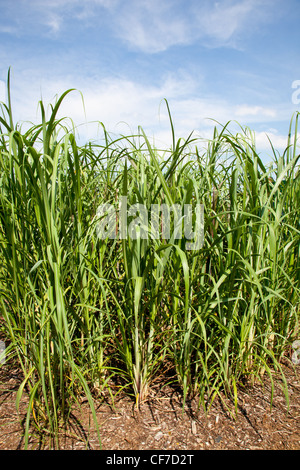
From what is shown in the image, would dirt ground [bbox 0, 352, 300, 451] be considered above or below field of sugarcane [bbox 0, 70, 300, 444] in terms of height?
below

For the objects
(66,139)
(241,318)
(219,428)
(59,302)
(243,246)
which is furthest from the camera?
(241,318)

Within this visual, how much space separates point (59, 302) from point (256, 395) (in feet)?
3.42

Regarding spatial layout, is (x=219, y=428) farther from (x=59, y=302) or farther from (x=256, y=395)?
(x=59, y=302)

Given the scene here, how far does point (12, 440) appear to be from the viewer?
1.21 meters

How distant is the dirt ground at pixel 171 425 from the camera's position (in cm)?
121

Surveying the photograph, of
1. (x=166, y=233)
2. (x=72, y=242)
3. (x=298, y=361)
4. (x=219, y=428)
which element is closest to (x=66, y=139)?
(x=72, y=242)

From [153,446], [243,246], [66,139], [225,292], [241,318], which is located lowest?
[153,446]

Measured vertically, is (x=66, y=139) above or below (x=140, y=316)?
above

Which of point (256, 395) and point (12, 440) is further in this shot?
point (256, 395)

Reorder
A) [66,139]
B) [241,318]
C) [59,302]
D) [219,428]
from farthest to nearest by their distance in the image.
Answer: [241,318]
[219,428]
[66,139]
[59,302]

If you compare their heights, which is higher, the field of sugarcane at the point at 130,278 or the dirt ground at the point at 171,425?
the field of sugarcane at the point at 130,278

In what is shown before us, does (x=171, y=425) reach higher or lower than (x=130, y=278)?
lower

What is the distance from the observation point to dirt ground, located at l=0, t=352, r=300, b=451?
1206mm

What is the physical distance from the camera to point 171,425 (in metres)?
1.29
